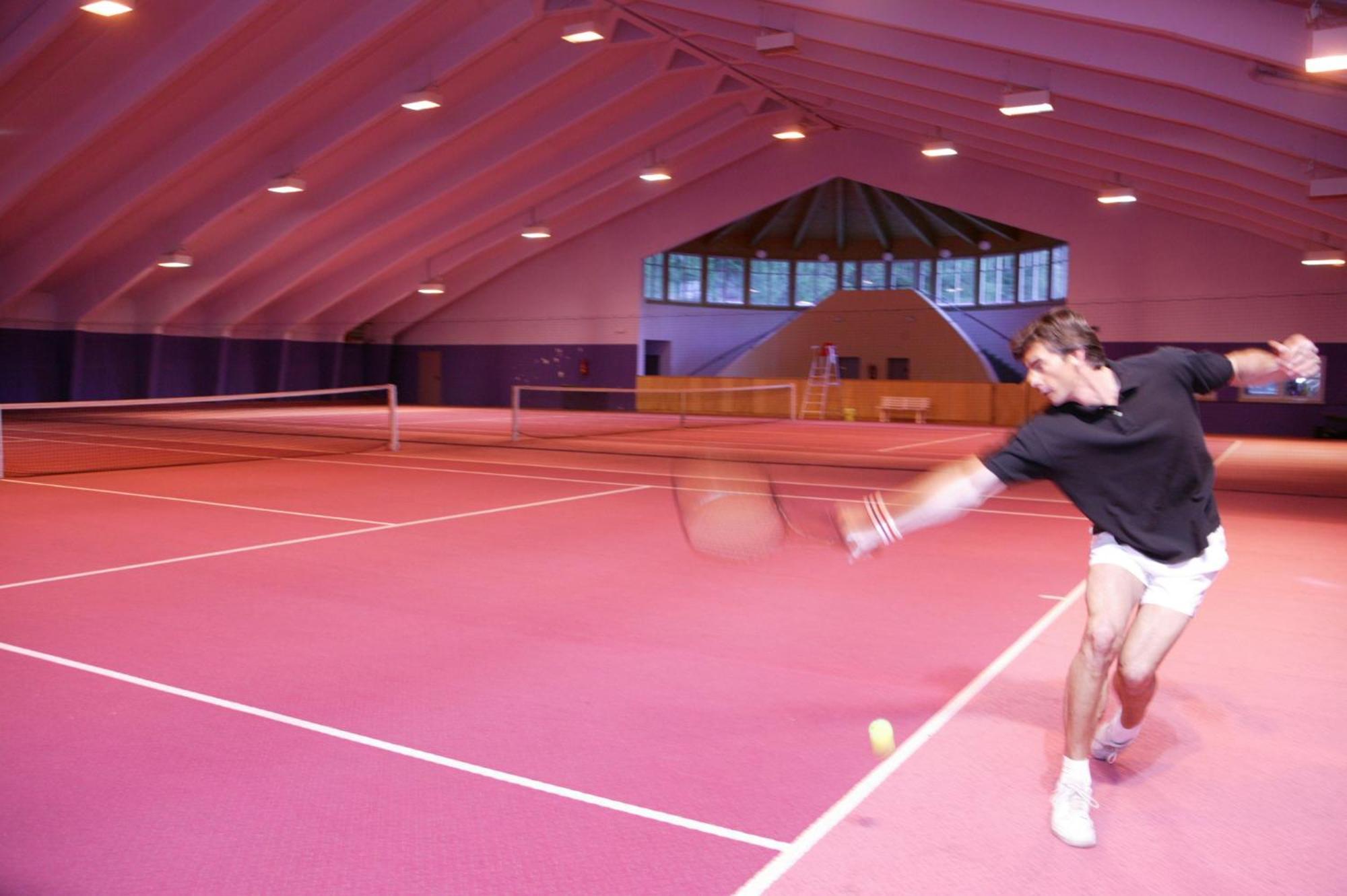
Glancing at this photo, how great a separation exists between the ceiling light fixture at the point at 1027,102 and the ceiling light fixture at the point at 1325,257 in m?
11.0

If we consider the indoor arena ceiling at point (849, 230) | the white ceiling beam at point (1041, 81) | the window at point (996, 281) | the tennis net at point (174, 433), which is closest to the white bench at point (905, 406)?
the window at point (996, 281)

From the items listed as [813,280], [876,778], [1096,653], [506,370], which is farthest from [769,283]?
[1096,653]

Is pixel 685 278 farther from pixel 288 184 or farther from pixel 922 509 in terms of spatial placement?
pixel 922 509

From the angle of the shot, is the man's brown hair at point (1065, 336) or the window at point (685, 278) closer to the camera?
the man's brown hair at point (1065, 336)

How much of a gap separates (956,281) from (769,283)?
7.46 m

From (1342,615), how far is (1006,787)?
4.35 metres

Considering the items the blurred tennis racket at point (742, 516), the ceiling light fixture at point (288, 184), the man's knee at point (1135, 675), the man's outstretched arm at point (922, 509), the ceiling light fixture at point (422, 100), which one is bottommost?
the blurred tennis racket at point (742, 516)

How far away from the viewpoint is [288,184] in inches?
968

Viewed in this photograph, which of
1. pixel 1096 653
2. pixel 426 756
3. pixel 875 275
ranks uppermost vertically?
pixel 875 275

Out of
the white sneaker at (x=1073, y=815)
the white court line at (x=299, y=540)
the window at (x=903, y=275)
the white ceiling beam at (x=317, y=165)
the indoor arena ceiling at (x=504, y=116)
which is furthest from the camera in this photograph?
the window at (x=903, y=275)

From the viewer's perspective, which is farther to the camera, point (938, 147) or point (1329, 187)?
point (938, 147)

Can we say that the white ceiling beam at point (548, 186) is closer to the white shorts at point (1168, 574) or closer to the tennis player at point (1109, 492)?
the tennis player at point (1109, 492)

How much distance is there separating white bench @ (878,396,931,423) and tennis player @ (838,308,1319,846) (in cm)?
2792

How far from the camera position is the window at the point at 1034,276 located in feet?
125
